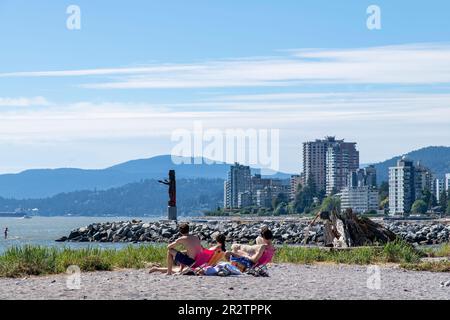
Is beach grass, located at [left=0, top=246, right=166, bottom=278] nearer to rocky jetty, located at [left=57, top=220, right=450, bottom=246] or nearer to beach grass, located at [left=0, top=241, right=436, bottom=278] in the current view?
beach grass, located at [left=0, top=241, right=436, bottom=278]

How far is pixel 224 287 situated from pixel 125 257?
7186 mm

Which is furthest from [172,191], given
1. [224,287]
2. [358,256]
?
[224,287]

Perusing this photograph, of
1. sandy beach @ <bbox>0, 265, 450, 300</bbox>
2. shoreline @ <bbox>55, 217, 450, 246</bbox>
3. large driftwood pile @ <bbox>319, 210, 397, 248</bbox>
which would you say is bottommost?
shoreline @ <bbox>55, 217, 450, 246</bbox>

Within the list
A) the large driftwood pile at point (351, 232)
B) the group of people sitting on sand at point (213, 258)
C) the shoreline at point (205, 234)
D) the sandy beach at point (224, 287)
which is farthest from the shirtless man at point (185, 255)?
the shoreline at point (205, 234)

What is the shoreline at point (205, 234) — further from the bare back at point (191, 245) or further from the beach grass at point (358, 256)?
the bare back at point (191, 245)

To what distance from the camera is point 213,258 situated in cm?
2173

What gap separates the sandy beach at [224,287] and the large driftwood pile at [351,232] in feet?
30.6

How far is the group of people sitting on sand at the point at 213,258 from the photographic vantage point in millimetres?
21375

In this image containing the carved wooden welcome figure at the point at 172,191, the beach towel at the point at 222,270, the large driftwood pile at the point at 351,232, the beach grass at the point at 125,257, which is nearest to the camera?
the beach towel at the point at 222,270

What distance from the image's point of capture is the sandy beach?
16.9 metres

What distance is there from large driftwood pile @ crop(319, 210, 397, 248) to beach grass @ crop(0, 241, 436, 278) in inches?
71.5

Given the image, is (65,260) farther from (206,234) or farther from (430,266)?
(206,234)

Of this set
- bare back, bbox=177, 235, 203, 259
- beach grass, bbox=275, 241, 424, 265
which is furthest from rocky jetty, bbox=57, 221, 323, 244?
bare back, bbox=177, 235, 203, 259
